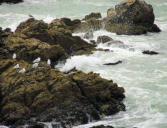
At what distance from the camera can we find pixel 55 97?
658 inches

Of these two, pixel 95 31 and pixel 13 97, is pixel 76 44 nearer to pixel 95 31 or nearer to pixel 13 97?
pixel 95 31

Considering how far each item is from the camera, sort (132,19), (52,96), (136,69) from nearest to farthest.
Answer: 1. (52,96)
2. (136,69)
3. (132,19)

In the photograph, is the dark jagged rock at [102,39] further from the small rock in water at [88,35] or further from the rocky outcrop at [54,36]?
the small rock in water at [88,35]

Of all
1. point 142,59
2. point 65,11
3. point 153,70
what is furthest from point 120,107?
point 65,11

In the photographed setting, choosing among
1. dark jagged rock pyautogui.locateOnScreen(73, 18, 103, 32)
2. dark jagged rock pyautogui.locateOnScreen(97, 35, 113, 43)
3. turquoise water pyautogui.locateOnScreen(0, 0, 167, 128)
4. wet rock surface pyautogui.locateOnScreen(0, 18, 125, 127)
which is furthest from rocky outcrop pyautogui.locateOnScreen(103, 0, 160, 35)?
wet rock surface pyautogui.locateOnScreen(0, 18, 125, 127)

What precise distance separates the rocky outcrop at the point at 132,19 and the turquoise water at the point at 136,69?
736 millimetres

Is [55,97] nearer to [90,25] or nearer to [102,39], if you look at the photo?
[102,39]

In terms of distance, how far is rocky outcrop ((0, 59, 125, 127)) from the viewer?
1628 centimetres

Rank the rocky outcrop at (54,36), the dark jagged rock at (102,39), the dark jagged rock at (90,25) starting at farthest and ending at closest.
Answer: the dark jagged rock at (90,25)
the dark jagged rock at (102,39)
the rocky outcrop at (54,36)

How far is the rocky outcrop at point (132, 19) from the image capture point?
103 feet

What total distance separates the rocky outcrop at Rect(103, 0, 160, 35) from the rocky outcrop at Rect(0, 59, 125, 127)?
45.0 feet

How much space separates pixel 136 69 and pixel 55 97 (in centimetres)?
740

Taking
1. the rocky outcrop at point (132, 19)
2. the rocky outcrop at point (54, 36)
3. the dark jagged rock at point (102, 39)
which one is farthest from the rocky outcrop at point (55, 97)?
the rocky outcrop at point (132, 19)

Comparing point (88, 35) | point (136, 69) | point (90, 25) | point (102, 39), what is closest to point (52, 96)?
point (136, 69)
